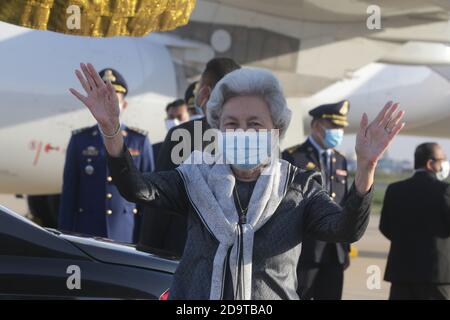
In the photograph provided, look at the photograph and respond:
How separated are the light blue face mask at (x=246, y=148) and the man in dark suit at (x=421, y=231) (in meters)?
3.23

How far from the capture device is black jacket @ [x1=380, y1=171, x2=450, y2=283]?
5520 millimetres

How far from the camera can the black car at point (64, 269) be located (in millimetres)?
3254

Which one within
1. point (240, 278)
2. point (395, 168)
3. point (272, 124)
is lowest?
point (395, 168)

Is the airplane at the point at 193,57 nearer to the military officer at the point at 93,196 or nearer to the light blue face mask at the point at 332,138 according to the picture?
the military officer at the point at 93,196

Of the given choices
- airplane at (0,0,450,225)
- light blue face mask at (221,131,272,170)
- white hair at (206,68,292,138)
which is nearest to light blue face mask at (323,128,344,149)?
airplane at (0,0,450,225)

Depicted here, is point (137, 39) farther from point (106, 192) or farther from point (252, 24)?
point (106, 192)

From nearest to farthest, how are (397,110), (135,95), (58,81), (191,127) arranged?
(397,110)
(191,127)
(58,81)
(135,95)

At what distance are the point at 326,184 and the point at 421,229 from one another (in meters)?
0.66

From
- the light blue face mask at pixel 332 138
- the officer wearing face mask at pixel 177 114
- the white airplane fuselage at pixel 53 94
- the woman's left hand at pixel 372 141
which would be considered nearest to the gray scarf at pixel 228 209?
the woman's left hand at pixel 372 141

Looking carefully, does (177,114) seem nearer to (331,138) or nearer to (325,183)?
(331,138)

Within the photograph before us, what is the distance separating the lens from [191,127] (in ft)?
14.8

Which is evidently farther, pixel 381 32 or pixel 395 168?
pixel 395 168

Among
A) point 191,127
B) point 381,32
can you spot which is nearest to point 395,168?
point 381,32
